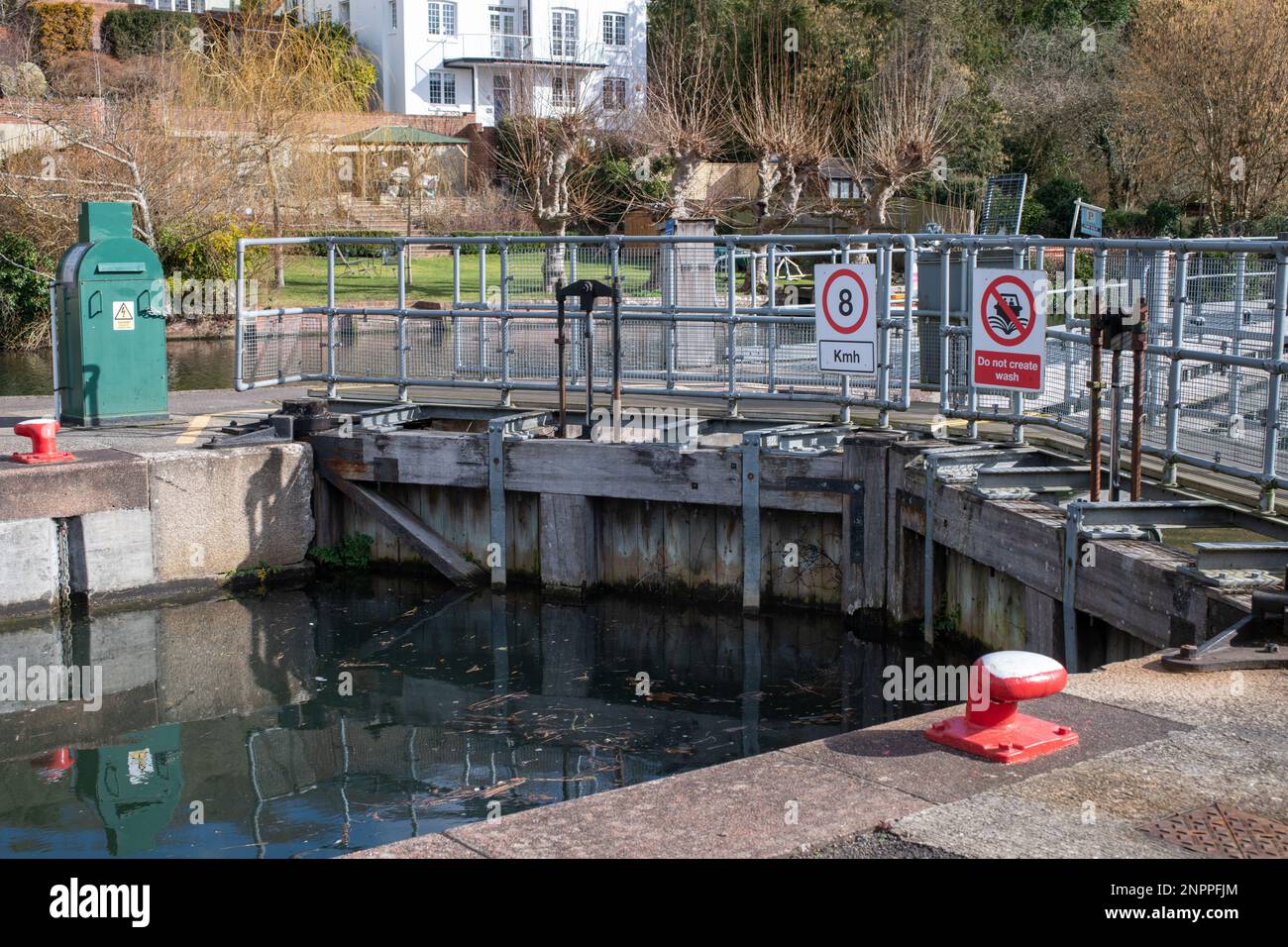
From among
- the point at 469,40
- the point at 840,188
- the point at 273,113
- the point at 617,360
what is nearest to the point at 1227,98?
the point at 840,188

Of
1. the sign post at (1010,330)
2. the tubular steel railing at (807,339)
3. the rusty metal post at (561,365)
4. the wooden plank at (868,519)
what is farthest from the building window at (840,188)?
the sign post at (1010,330)

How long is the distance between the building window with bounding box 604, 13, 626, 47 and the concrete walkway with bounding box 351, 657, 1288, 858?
60.0 m

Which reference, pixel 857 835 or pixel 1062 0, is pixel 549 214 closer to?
pixel 1062 0

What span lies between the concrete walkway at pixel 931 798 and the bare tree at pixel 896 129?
29.6 m

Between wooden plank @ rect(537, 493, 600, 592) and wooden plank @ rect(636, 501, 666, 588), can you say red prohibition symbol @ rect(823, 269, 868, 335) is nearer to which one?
wooden plank @ rect(636, 501, 666, 588)

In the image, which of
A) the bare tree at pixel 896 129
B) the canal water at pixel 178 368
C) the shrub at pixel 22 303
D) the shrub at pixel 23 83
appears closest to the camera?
the canal water at pixel 178 368

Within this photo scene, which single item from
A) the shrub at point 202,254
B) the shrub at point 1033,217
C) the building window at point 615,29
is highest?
the building window at point 615,29

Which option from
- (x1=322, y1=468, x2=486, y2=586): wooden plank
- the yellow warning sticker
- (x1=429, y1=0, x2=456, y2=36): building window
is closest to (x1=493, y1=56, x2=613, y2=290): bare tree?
(x1=429, y1=0, x2=456, y2=36): building window

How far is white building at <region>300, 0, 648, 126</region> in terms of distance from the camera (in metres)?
62.2

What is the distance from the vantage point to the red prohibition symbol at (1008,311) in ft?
38.4

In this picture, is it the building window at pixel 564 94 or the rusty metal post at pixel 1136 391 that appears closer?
the rusty metal post at pixel 1136 391

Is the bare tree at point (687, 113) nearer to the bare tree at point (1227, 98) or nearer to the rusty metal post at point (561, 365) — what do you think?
the bare tree at point (1227, 98)

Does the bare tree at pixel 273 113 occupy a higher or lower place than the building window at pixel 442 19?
lower
